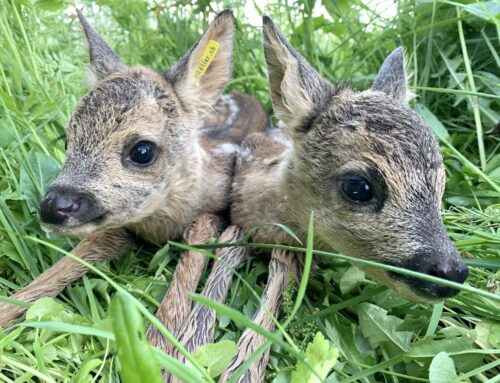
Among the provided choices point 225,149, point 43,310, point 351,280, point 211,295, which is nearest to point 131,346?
point 43,310

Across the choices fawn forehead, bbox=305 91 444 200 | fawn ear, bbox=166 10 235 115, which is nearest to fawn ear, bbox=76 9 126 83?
fawn ear, bbox=166 10 235 115

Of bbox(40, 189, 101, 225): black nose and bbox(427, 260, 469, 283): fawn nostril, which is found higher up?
bbox(40, 189, 101, 225): black nose

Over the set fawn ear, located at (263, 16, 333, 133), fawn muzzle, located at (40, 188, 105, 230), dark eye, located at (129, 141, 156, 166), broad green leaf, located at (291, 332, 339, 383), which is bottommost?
broad green leaf, located at (291, 332, 339, 383)

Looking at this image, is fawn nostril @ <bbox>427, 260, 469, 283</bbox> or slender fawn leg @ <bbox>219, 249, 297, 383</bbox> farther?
slender fawn leg @ <bbox>219, 249, 297, 383</bbox>

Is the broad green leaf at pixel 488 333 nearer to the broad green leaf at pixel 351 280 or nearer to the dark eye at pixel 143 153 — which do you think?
the broad green leaf at pixel 351 280

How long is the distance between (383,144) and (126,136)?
Answer: 1106mm

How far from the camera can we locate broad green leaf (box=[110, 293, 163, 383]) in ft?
3.53

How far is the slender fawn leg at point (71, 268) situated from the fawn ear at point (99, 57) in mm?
832

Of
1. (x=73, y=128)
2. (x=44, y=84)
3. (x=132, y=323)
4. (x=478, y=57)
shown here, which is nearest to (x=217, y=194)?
(x=73, y=128)

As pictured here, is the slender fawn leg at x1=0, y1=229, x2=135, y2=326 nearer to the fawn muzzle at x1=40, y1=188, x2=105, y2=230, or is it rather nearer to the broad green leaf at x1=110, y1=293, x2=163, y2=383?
the fawn muzzle at x1=40, y1=188, x2=105, y2=230

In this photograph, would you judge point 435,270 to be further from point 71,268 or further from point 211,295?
point 71,268

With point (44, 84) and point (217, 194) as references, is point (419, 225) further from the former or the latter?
point (44, 84)

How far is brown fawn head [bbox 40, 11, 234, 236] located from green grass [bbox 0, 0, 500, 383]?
24cm

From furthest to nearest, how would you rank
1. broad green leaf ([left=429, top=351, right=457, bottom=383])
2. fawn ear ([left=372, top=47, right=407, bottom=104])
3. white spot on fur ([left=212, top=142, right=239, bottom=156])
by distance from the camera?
white spot on fur ([left=212, top=142, right=239, bottom=156]) < fawn ear ([left=372, top=47, right=407, bottom=104]) < broad green leaf ([left=429, top=351, right=457, bottom=383])
